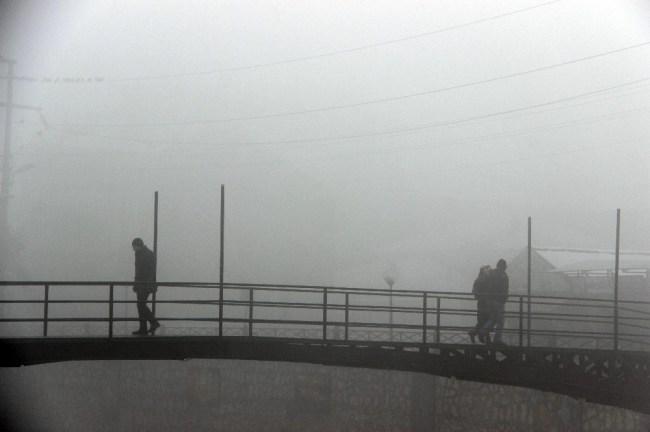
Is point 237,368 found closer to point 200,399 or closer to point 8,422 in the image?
point 200,399

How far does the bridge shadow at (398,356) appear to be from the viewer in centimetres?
1670

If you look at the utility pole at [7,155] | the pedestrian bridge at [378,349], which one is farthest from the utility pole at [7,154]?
the pedestrian bridge at [378,349]

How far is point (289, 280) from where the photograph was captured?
64.4 metres

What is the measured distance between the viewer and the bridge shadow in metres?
16.7

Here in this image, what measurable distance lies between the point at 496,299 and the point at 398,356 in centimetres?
224

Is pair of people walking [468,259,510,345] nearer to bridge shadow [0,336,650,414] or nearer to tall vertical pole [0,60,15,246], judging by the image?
bridge shadow [0,336,650,414]

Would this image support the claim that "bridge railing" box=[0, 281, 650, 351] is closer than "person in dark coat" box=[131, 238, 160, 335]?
No

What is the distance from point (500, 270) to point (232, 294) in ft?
135

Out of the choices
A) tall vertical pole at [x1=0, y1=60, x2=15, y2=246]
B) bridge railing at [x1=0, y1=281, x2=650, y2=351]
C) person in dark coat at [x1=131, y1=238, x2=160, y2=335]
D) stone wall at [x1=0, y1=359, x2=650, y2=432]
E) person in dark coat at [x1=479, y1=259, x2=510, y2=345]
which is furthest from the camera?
bridge railing at [x1=0, y1=281, x2=650, y2=351]

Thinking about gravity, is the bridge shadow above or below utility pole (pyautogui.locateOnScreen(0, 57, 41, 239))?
below

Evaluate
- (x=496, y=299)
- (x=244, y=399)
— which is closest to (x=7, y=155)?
(x=244, y=399)

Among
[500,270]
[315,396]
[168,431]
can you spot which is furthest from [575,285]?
[500,270]

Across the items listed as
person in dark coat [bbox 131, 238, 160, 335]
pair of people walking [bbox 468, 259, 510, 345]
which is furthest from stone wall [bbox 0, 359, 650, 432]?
person in dark coat [bbox 131, 238, 160, 335]

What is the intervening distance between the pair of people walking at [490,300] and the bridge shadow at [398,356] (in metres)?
0.39
